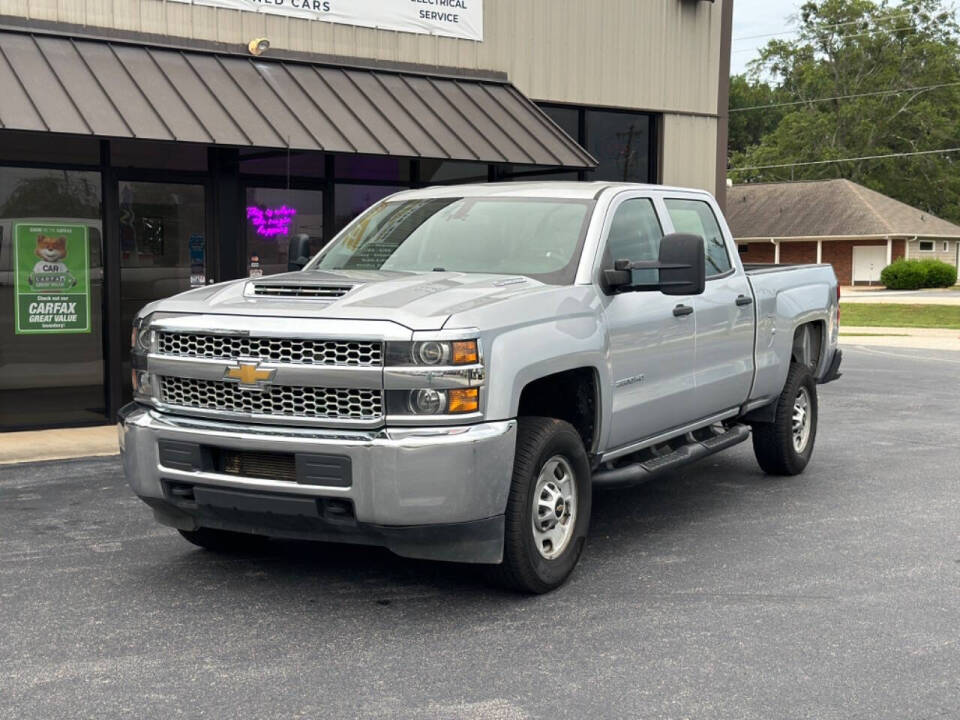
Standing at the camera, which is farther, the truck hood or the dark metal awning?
the dark metal awning

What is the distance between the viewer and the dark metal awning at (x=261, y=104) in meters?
10.2

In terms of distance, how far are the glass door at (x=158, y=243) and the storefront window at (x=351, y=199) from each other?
1.60 m

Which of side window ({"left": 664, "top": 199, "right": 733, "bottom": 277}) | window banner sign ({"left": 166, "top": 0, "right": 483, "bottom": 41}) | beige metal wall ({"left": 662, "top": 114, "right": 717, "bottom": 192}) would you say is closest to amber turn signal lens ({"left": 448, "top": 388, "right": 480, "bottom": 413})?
side window ({"left": 664, "top": 199, "right": 733, "bottom": 277})

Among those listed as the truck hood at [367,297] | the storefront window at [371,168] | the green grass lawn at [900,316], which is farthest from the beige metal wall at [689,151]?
the green grass lawn at [900,316]

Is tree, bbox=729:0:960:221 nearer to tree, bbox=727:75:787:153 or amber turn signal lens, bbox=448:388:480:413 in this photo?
tree, bbox=727:75:787:153

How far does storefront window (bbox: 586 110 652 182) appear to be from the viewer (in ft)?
50.7

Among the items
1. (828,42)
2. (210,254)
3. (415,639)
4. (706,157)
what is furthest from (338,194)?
(828,42)

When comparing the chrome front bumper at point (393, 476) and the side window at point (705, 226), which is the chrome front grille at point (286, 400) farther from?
the side window at point (705, 226)

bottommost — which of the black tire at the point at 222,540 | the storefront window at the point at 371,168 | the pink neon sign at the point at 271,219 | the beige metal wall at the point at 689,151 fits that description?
the black tire at the point at 222,540

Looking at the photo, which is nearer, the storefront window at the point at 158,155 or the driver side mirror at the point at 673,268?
the driver side mirror at the point at 673,268

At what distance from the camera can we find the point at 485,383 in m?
5.16

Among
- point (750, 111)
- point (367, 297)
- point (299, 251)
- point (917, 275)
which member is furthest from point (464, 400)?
point (750, 111)

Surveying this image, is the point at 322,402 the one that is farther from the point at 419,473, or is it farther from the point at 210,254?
the point at 210,254

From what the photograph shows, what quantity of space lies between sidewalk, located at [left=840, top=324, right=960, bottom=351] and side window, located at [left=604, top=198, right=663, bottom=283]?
16381 mm
